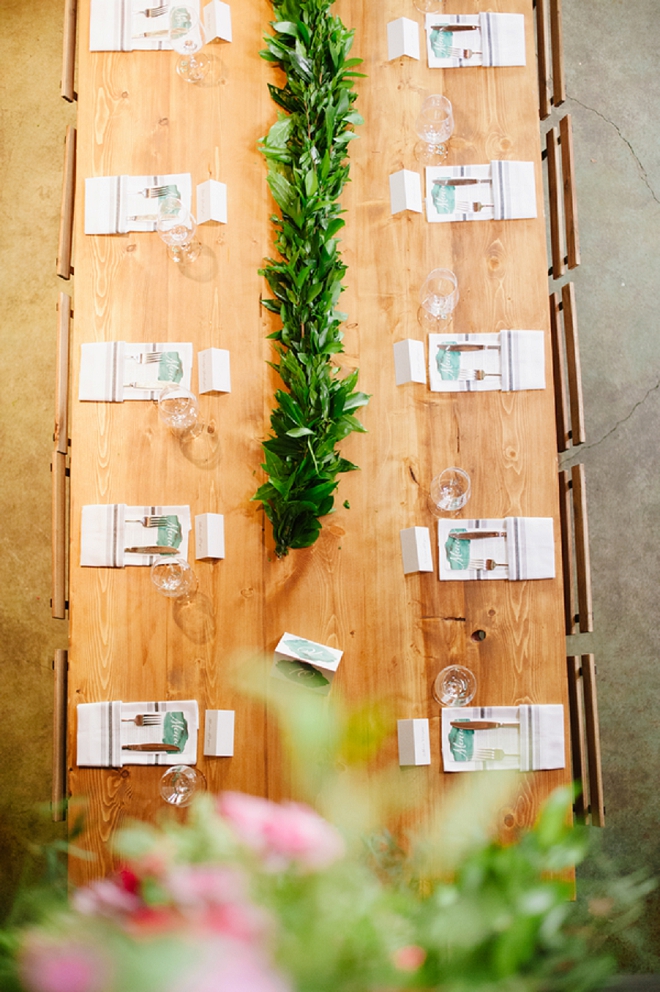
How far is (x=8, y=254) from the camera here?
358 centimetres

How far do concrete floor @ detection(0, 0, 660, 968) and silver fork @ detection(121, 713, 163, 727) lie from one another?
44.9 inches

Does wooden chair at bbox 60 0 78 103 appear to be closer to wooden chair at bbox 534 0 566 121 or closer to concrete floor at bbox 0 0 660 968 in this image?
concrete floor at bbox 0 0 660 968

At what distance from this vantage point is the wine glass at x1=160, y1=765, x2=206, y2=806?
2.29 m

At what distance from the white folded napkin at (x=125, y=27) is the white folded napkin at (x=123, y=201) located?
17.3 inches

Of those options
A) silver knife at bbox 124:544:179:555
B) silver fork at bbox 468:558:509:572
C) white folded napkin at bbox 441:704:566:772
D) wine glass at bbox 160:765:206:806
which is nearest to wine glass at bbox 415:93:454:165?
silver fork at bbox 468:558:509:572

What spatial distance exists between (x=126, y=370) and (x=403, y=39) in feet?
4.65

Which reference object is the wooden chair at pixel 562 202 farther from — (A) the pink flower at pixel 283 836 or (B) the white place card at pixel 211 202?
(A) the pink flower at pixel 283 836

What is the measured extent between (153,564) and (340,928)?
6.33ft

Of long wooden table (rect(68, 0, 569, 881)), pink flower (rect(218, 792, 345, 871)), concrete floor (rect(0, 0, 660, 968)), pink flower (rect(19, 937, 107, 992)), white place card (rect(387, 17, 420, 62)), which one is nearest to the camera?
pink flower (rect(19, 937, 107, 992))

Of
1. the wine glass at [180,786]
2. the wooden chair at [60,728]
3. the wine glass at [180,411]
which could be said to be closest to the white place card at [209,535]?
the wine glass at [180,411]

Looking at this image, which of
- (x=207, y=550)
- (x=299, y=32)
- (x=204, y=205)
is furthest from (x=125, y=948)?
(x=299, y=32)

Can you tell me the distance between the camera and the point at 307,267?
2.46 metres

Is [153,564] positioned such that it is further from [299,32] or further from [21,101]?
[21,101]

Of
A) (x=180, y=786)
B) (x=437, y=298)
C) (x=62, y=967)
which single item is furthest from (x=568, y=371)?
(x=62, y=967)
